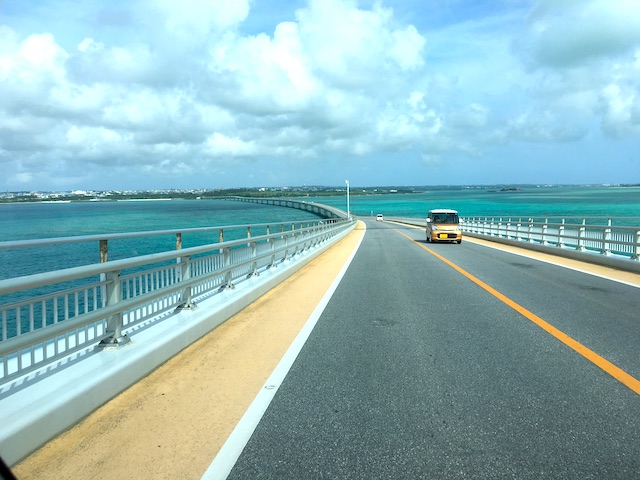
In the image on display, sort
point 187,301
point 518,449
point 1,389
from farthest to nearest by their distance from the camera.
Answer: point 187,301 < point 1,389 < point 518,449

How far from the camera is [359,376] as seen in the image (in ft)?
18.9

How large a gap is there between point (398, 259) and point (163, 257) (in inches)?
551

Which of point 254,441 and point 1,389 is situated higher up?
point 1,389

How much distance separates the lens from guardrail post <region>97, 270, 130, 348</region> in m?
5.62

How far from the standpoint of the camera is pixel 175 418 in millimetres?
4656

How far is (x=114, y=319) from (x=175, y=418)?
5.23 feet

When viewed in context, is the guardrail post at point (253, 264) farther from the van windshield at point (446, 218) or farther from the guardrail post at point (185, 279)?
the van windshield at point (446, 218)

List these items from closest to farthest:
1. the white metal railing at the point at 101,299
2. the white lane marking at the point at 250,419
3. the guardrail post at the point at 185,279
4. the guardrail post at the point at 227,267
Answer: the white lane marking at the point at 250,419 → the white metal railing at the point at 101,299 → the guardrail post at the point at 185,279 → the guardrail post at the point at 227,267

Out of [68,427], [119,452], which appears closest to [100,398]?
[68,427]

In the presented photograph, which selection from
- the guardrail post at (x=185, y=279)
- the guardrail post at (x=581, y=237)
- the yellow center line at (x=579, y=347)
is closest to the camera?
the yellow center line at (x=579, y=347)

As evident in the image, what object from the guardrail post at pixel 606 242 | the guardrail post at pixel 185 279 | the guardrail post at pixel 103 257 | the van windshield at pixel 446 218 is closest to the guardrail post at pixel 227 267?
the guardrail post at pixel 185 279

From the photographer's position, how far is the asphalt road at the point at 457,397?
3797 mm

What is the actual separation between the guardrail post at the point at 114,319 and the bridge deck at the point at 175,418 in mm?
520

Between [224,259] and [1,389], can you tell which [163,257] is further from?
[224,259]
